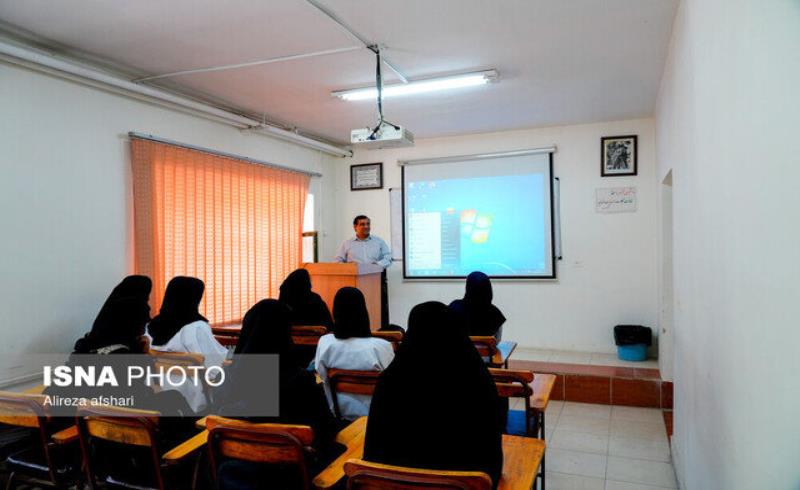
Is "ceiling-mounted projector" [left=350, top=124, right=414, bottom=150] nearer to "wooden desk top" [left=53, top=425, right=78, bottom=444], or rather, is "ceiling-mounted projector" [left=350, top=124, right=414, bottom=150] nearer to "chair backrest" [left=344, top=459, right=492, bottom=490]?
"wooden desk top" [left=53, top=425, right=78, bottom=444]

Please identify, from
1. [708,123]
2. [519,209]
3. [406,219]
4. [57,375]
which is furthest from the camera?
[406,219]

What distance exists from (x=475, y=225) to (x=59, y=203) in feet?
14.4

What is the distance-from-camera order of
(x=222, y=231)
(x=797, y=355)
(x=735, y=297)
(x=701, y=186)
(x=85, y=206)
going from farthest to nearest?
(x=222, y=231), (x=85, y=206), (x=701, y=186), (x=735, y=297), (x=797, y=355)

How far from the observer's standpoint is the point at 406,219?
22.6 ft

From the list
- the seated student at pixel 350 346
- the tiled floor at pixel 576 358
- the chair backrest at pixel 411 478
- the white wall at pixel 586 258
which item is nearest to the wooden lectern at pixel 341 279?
the white wall at pixel 586 258

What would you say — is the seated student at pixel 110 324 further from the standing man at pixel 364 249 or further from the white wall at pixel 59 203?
the standing man at pixel 364 249

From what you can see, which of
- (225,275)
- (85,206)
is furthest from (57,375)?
(225,275)

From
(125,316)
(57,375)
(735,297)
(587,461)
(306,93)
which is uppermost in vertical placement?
(306,93)

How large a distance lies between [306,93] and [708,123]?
3.50 metres

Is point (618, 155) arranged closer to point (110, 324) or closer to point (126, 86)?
point (126, 86)

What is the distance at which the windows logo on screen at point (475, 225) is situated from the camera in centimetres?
649

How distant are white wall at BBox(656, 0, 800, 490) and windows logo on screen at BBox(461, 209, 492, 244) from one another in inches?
158

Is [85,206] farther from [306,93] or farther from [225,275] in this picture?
[306,93]

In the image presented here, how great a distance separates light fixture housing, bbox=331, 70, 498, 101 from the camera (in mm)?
4230
